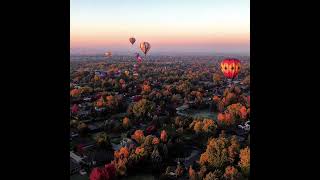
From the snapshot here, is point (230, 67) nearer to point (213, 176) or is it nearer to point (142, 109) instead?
point (142, 109)

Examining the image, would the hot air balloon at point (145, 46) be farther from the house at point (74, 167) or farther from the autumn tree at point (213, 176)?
the autumn tree at point (213, 176)

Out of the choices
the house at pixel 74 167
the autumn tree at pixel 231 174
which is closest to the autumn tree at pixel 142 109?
the house at pixel 74 167

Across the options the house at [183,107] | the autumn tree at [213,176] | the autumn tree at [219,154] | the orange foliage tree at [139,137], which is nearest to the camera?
the autumn tree at [213,176]

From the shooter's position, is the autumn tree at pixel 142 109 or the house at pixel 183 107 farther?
the house at pixel 183 107

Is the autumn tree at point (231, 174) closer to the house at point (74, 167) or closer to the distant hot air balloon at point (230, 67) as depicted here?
the house at point (74, 167)

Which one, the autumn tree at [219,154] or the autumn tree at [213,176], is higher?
the autumn tree at [219,154]

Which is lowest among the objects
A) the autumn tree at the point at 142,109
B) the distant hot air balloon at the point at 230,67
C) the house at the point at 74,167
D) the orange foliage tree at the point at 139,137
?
the house at the point at 74,167

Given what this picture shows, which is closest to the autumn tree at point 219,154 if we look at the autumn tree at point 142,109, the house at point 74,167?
the house at point 74,167

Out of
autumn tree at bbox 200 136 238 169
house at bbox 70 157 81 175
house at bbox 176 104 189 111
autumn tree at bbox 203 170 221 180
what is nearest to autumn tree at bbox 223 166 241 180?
autumn tree at bbox 203 170 221 180

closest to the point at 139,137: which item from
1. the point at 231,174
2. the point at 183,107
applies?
the point at 231,174

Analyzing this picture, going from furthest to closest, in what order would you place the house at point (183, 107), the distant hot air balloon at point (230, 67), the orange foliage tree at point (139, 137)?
the house at point (183, 107)
the distant hot air balloon at point (230, 67)
the orange foliage tree at point (139, 137)
